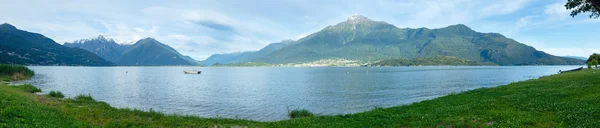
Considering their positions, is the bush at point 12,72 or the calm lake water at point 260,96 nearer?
the calm lake water at point 260,96

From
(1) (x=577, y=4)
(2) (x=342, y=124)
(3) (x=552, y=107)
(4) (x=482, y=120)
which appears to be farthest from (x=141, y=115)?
(1) (x=577, y=4)

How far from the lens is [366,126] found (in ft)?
71.5

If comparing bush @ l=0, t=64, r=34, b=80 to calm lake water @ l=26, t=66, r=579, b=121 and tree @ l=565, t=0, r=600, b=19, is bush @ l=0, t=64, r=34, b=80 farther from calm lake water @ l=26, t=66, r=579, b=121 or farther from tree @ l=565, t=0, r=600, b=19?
tree @ l=565, t=0, r=600, b=19

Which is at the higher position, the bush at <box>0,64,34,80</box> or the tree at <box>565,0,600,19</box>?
the tree at <box>565,0,600,19</box>

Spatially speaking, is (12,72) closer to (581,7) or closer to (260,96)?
(260,96)

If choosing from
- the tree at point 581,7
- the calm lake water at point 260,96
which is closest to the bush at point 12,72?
the calm lake water at point 260,96

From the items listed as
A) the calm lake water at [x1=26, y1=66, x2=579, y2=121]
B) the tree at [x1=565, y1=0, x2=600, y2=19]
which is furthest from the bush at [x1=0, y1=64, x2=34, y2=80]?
the tree at [x1=565, y1=0, x2=600, y2=19]

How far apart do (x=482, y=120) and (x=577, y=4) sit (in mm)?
26688

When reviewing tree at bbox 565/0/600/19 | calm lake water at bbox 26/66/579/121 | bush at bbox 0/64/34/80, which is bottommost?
calm lake water at bbox 26/66/579/121

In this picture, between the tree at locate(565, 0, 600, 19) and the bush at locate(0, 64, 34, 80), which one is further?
the bush at locate(0, 64, 34, 80)

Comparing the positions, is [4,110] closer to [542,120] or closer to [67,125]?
[67,125]

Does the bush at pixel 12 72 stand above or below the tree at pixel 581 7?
below

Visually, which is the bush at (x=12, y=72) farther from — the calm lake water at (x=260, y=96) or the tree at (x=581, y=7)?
the tree at (x=581, y=7)

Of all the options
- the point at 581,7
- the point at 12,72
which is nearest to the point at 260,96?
the point at 581,7
